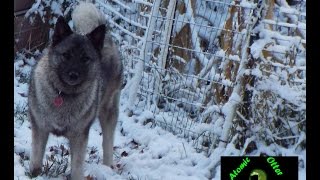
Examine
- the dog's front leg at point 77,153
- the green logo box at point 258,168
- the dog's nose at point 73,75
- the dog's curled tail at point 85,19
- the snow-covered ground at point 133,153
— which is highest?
the dog's curled tail at point 85,19

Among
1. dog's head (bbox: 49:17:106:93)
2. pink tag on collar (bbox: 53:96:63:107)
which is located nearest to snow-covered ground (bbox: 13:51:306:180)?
pink tag on collar (bbox: 53:96:63:107)

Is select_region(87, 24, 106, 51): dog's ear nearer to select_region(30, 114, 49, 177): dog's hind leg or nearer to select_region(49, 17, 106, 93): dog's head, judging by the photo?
select_region(49, 17, 106, 93): dog's head

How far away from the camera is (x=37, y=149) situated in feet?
11.1

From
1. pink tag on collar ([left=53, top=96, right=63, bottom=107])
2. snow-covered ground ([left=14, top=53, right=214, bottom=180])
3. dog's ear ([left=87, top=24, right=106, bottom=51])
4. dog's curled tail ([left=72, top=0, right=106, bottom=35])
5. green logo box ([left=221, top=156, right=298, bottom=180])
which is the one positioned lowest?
snow-covered ground ([left=14, top=53, right=214, bottom=180])

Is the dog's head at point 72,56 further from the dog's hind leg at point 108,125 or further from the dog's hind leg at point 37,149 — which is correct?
the dog's hind leg at point 108,125

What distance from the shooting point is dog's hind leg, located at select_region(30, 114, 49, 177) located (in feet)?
11.0

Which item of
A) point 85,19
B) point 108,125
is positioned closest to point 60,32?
point 85,19

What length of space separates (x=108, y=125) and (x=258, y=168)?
1.36m

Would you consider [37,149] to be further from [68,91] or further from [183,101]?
[183,101]

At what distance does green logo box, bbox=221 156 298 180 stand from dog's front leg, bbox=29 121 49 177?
1095 millimetres

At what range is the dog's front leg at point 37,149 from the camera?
335 centimetres

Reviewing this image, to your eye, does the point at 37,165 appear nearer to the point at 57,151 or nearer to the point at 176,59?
the point at 57,151

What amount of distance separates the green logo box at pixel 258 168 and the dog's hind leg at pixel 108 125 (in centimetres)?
109

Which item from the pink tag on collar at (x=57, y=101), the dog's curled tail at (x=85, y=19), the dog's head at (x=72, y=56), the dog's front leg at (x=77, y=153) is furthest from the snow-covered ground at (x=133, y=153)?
the dog's curled tail at (x=85, y=19)
